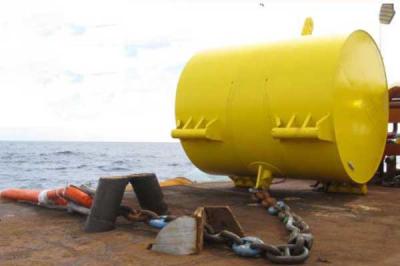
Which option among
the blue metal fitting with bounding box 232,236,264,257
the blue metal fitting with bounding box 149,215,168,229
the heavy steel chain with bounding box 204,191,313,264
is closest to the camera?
the heavy steel chain with bounding box 204,191,313,264

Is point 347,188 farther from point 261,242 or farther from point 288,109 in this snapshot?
point 261,242

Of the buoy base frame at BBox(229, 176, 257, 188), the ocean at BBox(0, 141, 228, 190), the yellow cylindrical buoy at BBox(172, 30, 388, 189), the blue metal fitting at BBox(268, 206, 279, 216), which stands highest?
the yellow cylindrical buoy at BBox(172, 30, 388, 189)

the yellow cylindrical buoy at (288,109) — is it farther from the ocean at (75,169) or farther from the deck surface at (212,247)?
the ocean at (75,169)

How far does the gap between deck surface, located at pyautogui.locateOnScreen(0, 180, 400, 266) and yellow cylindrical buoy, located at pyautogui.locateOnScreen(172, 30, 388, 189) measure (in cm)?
57

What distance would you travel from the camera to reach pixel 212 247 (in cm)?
375

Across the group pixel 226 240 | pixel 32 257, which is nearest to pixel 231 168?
pixel 226 240

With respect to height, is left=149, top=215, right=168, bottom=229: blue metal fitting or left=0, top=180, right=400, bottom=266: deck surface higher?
left=149, top=215, right=168, bottom=229: blue metal fitting

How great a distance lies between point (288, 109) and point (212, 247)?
293cm

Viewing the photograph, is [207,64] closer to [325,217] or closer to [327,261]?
[325,217]

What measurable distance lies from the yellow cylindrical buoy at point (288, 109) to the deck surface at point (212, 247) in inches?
22.4

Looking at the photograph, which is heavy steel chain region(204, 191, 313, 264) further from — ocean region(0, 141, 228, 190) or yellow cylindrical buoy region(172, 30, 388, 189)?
ocean region(0, 141, 228, 190)

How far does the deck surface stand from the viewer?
11.4 feet

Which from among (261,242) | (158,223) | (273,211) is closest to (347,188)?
(273,211)

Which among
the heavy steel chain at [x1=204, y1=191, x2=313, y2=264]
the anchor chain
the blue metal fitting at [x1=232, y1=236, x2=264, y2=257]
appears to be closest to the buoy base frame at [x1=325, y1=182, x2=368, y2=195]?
the anchor chain
